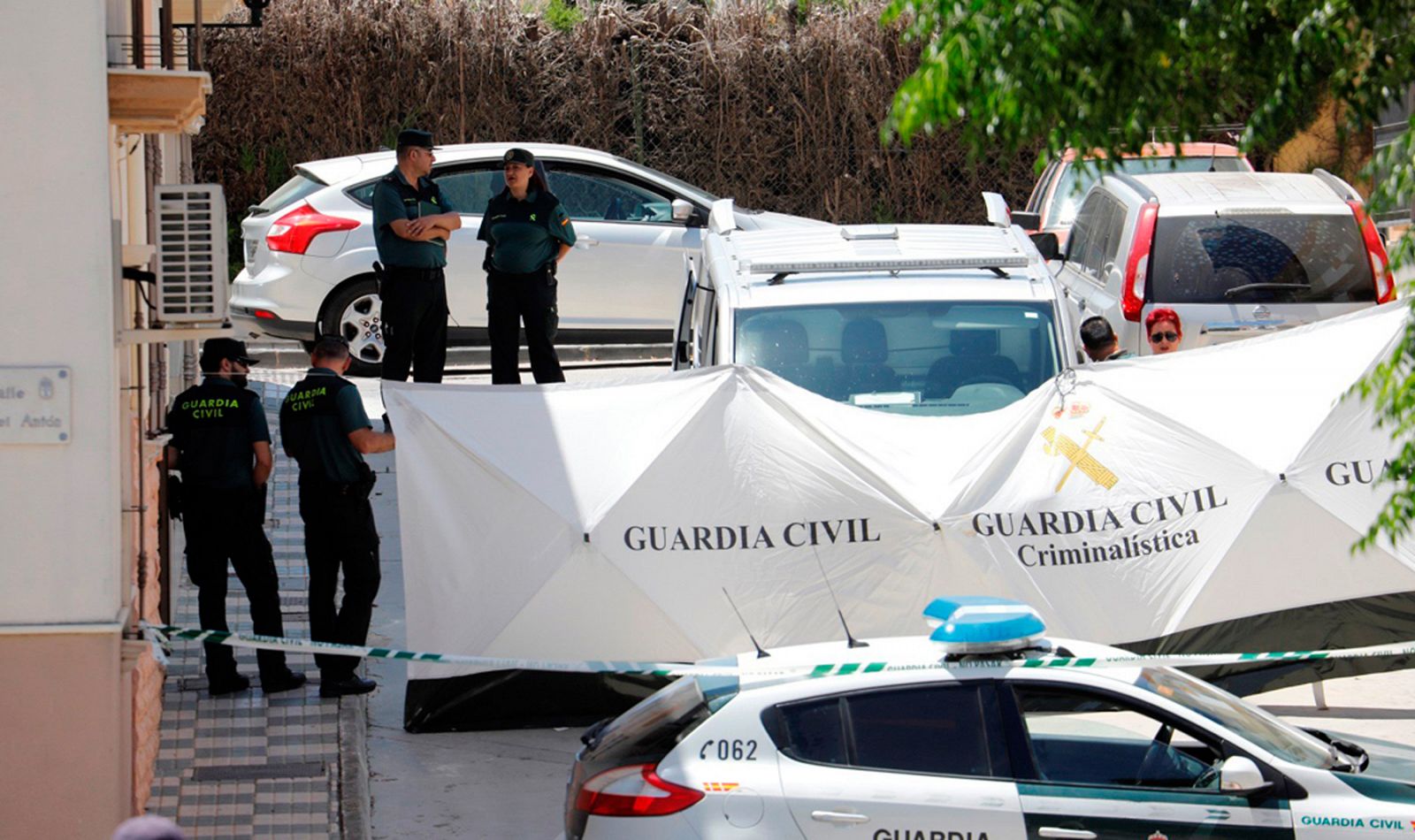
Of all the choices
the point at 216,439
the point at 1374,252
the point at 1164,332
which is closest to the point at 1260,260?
the point at 1374,252

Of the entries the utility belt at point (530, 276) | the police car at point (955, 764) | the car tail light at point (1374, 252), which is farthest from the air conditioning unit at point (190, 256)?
the car tail light at point (1374, 252)

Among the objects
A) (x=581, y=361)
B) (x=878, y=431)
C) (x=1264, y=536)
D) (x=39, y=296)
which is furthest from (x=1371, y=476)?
(x=581, y=361)

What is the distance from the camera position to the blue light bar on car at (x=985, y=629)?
689cm

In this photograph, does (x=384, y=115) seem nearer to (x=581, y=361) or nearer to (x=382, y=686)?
(x=581, y=361)

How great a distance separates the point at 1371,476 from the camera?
9984 millimetres

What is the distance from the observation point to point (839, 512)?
9.62 metres

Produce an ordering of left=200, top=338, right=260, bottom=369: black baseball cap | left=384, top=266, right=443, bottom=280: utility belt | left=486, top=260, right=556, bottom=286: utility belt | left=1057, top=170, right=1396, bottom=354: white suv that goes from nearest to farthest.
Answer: left=200, top=338, right=260, bottom=369: black baseball cap → left=384, top=266, right=443, bottom=280: utility belt → left=486, top=260, right=556, bottom=286: utility belt → left=1057, top=170, right=1396, bottom=354: white suv

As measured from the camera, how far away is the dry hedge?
21719mm

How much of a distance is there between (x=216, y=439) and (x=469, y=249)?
7081mm

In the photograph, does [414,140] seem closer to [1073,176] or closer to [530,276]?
[530,276]

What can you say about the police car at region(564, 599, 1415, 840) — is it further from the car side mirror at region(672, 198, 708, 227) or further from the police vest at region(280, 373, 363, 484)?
the car side mirror at region(672, 198, 708, 227)

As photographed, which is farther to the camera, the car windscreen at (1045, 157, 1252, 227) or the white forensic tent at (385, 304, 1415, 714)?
the car windscreen at (1045, 157, 1252, 227)

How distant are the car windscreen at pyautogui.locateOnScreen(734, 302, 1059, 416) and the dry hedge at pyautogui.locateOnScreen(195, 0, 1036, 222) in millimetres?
11569

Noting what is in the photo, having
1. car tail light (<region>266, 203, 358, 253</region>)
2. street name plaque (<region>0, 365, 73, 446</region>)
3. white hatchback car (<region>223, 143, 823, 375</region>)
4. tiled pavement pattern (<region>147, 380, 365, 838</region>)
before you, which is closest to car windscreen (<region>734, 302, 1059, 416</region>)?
tiled pavement pattern (<region>147, 380, 365, 838</region>)
